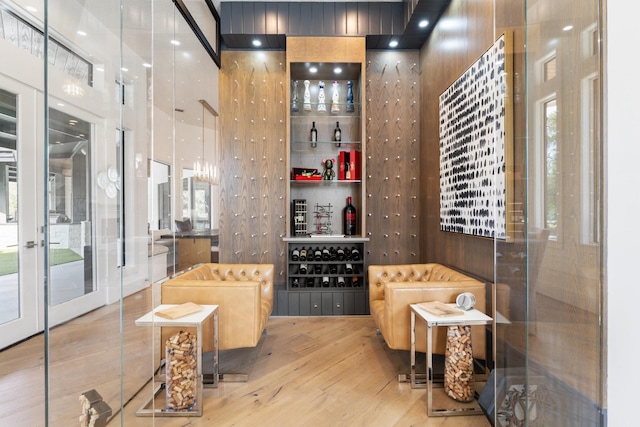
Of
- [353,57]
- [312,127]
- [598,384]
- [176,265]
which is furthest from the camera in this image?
[312,127]

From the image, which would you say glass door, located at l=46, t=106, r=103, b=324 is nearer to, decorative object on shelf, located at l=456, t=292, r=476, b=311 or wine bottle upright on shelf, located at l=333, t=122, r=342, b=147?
decorative object on shelf, located at l=456, t=292, r=476, b=311

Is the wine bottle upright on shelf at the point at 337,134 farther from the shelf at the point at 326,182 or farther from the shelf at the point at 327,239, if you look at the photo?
the shelf at the point at 327,239

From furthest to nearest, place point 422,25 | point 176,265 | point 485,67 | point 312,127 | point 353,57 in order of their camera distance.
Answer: point 312,127 < point 353,57 < point 422,25 < point 176,265 < point 485,67

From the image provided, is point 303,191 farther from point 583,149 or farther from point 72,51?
point 583,149

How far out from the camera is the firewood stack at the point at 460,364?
7.20ft

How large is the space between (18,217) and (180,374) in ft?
5.34

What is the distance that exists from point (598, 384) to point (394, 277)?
8.12 feet

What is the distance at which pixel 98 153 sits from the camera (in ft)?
5.83

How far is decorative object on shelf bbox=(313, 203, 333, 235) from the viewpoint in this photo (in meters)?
4.30

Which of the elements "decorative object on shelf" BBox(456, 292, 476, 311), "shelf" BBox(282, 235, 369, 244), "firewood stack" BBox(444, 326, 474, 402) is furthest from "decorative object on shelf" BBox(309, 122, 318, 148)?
"firewood stack" BBox(444, 326, 474, 402)

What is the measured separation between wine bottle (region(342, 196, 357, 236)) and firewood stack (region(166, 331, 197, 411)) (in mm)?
2531

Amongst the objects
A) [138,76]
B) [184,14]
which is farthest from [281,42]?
[138,76]
